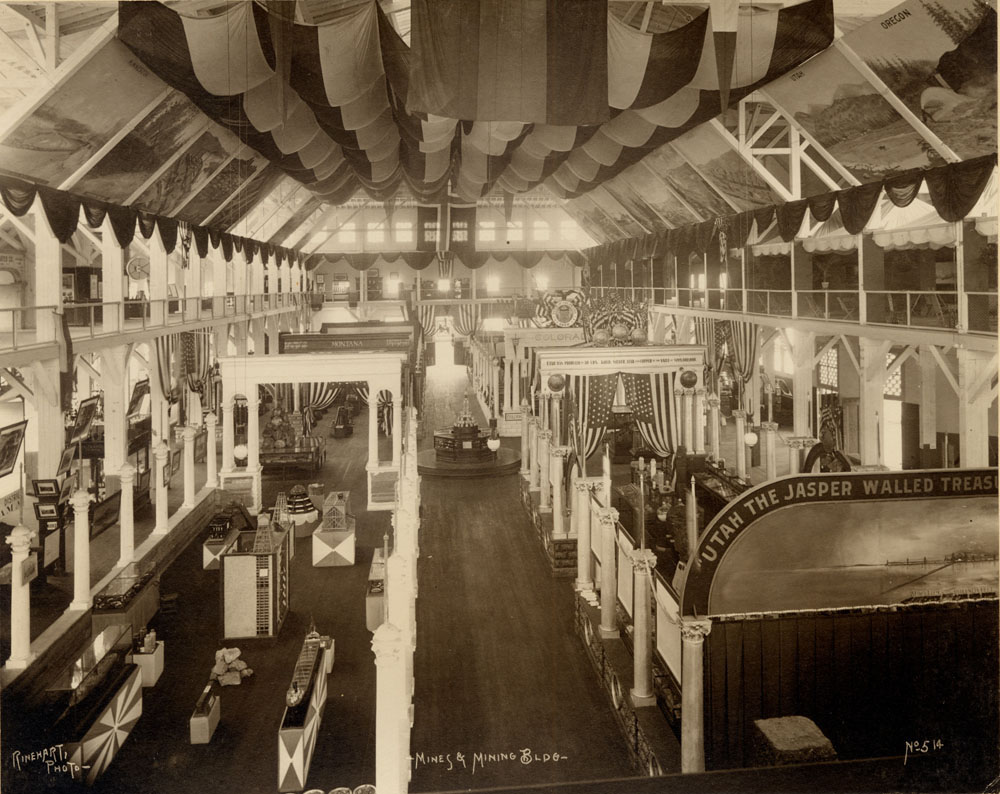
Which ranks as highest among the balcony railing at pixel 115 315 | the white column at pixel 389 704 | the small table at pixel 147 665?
the balcony railing at pixel 115 315

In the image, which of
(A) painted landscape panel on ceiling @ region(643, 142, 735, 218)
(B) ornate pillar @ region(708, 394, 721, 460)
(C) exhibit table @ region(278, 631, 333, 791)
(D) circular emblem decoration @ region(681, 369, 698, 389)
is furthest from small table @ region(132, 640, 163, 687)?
(A) painted landscape panel on ceiling @ region(643, 142, 735, 218)

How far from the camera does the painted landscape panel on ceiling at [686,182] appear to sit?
15.1m

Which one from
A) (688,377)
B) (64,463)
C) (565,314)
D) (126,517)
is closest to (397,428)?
(126,517)

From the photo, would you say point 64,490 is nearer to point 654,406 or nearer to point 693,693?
point 693,693

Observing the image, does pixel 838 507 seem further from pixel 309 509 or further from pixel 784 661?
pixel 309 509

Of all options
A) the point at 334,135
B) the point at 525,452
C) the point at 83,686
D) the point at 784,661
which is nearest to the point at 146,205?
the point at 334,135

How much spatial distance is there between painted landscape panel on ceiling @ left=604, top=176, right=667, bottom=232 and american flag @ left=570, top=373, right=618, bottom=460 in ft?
26.5

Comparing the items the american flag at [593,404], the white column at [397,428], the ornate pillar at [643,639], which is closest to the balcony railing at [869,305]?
the american flag at [593,404]

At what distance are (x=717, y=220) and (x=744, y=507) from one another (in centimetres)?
1202

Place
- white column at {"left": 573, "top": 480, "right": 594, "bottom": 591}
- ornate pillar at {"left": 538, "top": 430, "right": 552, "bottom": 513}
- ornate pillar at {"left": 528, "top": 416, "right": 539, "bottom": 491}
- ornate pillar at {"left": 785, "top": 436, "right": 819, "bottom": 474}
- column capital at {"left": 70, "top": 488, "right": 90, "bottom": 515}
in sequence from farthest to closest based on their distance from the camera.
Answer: ornate pillar at {"left": 528, "top": 416, "right": 539, "bottom": 491} → ornate pillar at {"left": 538, "top": 430, "right": 552, "bottom": 513} → ornate pillar at {"left": 785, "top": 436, "right": 819, "bottom": 474} → white column at {"left": 573, "top": 480, "right": 594, "bottom": 591} → column capital at {"left": 70, "top": 488, "right": 90, "bottom": 515}

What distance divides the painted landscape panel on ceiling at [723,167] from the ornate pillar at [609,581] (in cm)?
824

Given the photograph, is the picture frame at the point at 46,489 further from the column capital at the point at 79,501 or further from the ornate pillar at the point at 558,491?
the ornate pillar at the point at 558,491

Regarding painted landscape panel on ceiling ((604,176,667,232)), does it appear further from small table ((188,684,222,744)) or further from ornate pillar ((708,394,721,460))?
small table ((188,684,222,744))

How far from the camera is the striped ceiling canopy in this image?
249 inches
